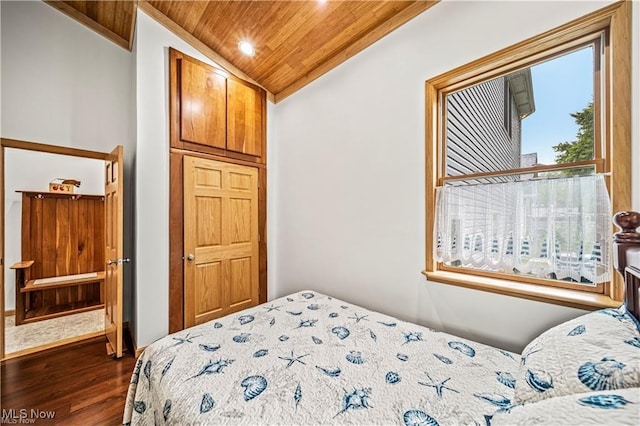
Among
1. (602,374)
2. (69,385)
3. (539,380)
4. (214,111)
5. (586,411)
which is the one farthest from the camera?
(214,111)

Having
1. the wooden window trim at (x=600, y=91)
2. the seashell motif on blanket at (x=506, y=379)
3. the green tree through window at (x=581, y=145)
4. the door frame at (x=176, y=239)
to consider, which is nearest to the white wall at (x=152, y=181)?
A: the door frame at (x=176, y=239)

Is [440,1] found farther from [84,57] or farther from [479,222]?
[84,57]

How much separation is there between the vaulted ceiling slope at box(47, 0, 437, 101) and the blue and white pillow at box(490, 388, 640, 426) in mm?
2432

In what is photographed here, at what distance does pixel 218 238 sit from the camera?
9.14 ft

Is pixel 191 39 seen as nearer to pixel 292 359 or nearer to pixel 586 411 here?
pixel 292 359

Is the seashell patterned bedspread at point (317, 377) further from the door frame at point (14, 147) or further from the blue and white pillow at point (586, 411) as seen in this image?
the door frame at point (14, 147)

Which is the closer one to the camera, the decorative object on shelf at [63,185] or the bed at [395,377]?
the bed at [395,377]

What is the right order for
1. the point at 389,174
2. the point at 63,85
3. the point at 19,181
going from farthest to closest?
the point at 19,181 < the point at 63,85 < the point at 389,174

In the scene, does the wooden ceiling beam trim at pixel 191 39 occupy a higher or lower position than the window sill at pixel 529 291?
higher

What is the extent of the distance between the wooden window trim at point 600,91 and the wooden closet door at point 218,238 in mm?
2144

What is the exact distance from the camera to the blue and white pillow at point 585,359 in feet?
2.26

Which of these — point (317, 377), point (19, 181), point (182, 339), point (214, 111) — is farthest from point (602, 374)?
point (19, 181)

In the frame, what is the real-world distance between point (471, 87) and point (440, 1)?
0.69 m

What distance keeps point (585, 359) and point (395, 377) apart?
0.66 m
